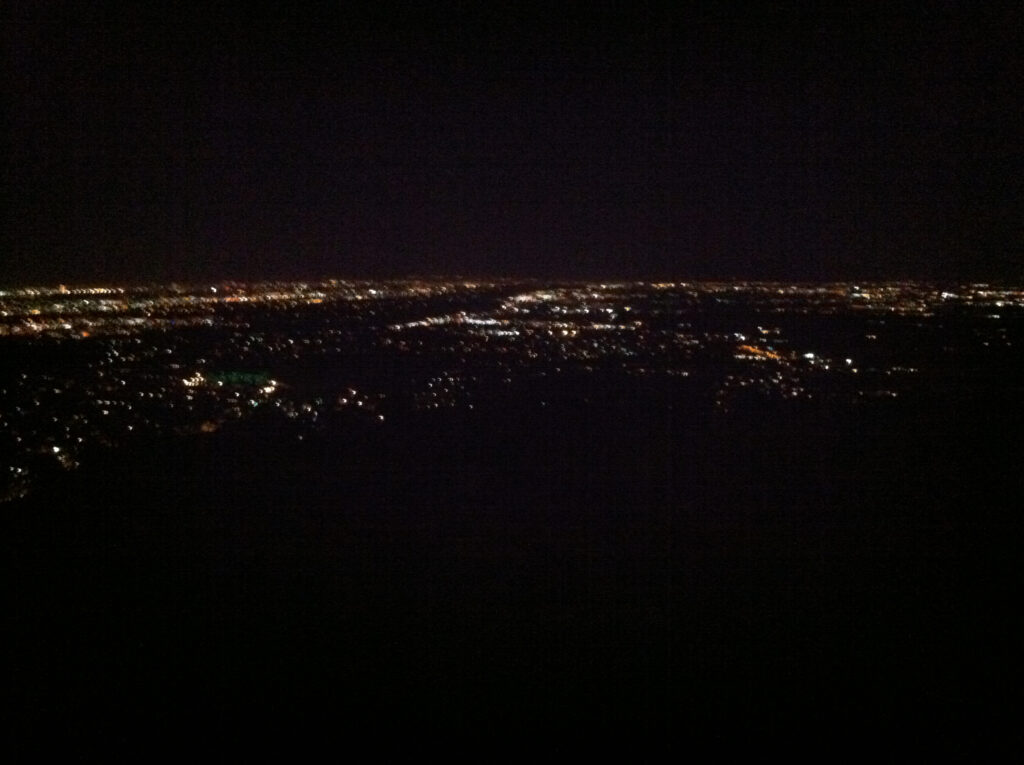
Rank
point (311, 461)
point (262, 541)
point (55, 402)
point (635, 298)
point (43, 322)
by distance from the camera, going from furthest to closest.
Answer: point (635, 298) → point (43, 322) → point (55, 402) → point (311, 461) → point (262, 541)

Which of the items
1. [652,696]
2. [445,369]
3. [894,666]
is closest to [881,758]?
[894,666]

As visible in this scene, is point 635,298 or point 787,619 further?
point 635,298

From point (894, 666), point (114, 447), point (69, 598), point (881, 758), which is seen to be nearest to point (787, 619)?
point (894, 666)

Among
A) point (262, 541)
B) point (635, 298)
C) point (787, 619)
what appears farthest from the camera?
point (635, 298)

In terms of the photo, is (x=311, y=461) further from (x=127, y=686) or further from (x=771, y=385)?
(x=771, y=385)

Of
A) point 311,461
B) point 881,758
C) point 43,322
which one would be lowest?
point 881,758

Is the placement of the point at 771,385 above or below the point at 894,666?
above
